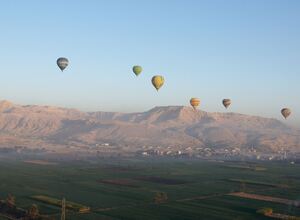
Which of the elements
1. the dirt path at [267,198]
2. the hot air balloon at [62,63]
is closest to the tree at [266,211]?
the dirt path at [267,198]

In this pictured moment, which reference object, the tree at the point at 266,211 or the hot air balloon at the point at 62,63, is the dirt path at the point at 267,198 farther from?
the hot air balloon at the point at 62,63

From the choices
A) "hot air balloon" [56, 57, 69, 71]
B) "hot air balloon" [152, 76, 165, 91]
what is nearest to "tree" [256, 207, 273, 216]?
"hot air balloon" [152, 76, 165, 91]

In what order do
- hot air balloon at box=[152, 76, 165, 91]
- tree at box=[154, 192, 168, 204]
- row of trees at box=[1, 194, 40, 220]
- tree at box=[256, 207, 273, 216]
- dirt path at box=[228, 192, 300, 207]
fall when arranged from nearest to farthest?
row of trees at box=[1, 194, 40, 220] < tree at box=[256, 207, 273, 216] < tree at box=[154, 192, 168, 204] < dirt path at box=[228, 192, 300, 207] < hot air balloon at box=[152, 76, 165, 91]

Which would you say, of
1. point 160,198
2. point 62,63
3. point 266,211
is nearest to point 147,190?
point 160,198

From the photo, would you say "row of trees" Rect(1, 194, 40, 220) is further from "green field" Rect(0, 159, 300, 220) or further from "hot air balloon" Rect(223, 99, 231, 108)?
"hot air balloon" Rect(223, 99, 231, 108)

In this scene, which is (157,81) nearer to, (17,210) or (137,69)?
(137,69)

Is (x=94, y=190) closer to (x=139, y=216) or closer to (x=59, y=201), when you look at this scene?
(x=59, y=201)
